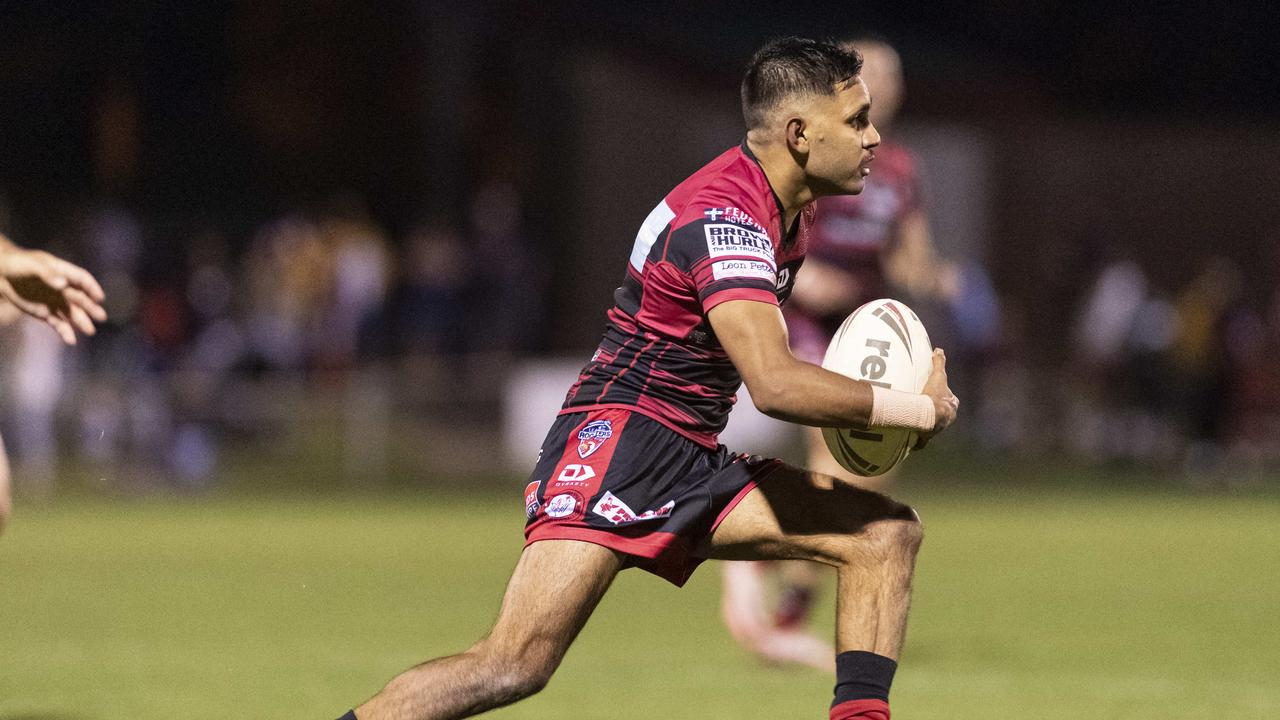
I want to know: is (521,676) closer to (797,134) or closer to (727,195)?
(727,195)

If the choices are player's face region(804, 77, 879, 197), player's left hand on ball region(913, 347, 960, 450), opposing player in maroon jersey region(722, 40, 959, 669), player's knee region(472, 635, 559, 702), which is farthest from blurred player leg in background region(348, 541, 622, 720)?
opposing player in maroon jersey region(722, 40, 959, 669)

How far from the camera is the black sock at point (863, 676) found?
574 cm

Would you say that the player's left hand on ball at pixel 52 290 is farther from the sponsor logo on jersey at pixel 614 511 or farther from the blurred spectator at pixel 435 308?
the blurred spectator at pixel 435 308

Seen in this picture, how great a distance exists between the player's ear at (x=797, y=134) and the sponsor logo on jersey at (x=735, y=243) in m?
0.36

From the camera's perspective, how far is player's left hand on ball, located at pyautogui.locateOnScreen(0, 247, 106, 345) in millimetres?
5648

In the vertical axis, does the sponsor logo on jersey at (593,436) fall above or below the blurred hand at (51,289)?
below

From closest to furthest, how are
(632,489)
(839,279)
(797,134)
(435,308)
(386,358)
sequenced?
(632,489), (797,134), (839,279), (386,358), (435,308)

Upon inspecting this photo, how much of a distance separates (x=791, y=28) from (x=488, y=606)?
64.6ft

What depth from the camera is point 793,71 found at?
586cm

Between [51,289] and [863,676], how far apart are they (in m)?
2.58

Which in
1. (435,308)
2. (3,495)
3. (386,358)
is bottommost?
(3,495)

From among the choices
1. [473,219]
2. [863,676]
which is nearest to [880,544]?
[863,676]

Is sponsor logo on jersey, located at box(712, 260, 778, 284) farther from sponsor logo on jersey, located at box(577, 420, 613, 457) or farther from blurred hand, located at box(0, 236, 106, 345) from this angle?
blurred hand, located at box(0, 236, 106, 345)

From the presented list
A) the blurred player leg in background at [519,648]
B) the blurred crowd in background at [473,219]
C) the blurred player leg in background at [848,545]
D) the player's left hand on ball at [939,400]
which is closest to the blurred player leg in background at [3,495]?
the blurred player leg in background at [519,648]
